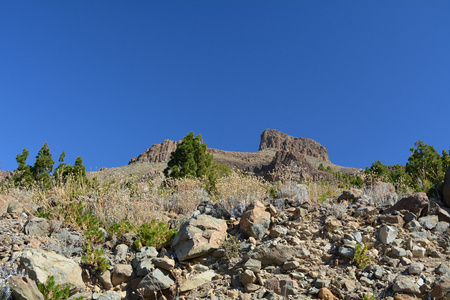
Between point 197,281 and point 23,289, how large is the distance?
87.1 inches

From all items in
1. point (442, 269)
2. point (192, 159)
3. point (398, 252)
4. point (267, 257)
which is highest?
point (192, 159)

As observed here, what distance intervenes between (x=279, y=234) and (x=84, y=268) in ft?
10.1

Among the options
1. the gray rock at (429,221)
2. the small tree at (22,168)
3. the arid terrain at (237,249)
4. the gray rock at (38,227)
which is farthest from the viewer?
the small tree at (22,168)

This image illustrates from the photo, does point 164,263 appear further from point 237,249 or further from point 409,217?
point 409,217

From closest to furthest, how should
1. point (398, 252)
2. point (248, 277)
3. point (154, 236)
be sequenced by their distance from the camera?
point (248, 277) → point (398, 252) → point (154, 236)

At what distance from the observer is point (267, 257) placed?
4.74m

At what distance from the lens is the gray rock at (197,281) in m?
4.64

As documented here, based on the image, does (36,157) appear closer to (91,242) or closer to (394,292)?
(91,242)

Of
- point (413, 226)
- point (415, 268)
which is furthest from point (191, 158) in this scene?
point (415, 268)

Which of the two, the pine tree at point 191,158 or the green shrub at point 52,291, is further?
the pine tree at point 191,158

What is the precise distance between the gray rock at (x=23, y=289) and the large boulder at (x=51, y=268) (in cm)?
19

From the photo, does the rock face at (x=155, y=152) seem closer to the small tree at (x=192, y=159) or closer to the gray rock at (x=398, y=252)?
the small tree at (x=192, y=159)

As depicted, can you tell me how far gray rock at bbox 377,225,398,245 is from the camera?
15.8 feet

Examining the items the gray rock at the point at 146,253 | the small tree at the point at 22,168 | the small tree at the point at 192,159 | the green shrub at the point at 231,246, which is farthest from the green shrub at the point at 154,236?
the small tree at the point at 22,168
